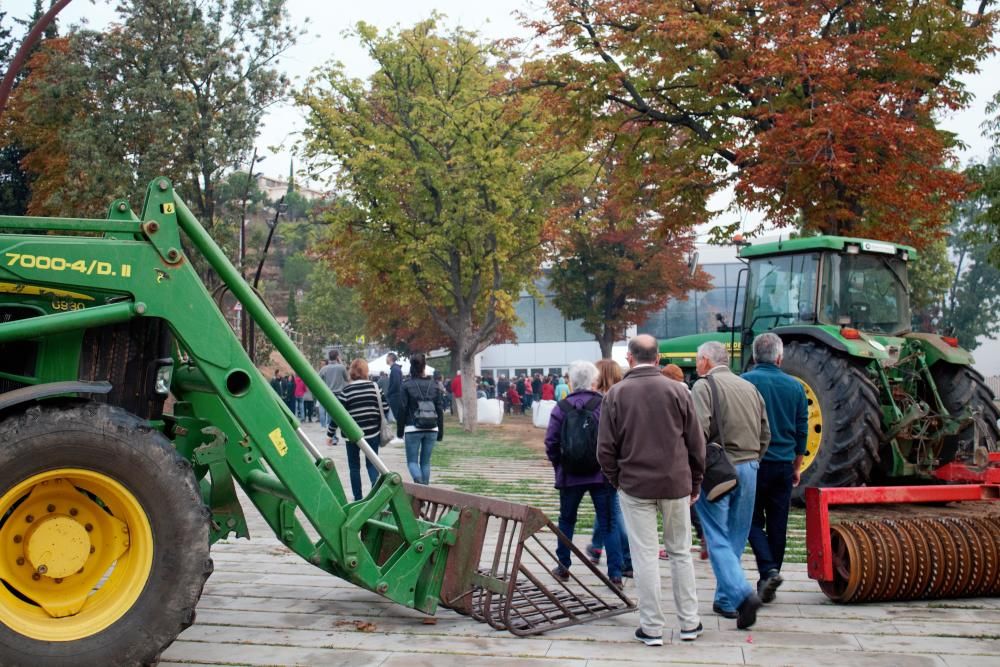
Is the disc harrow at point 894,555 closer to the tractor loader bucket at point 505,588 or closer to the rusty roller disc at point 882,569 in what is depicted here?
the rusty roller disc at point 882,569

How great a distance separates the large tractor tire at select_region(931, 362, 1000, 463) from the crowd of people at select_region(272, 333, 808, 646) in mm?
4007

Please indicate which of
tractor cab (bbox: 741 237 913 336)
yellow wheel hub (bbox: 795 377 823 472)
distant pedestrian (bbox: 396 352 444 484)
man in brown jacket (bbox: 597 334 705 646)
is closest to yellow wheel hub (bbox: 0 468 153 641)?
man in brown jacket (bbox: 597 334 705 646)

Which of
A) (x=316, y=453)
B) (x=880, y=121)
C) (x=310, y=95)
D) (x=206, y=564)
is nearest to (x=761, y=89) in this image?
(x=880, y=121)

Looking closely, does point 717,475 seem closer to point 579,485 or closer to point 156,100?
point 579,485

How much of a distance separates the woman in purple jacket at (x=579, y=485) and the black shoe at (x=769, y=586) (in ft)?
3.74

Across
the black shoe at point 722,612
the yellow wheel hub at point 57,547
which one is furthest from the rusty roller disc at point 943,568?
the yellow wheel hub at point 57,547

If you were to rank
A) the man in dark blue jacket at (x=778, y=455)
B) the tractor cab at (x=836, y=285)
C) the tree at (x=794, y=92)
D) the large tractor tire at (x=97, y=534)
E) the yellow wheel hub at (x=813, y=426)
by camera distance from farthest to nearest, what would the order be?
the tree at (x=794, y=92) → the tractor cab at (x=836, y=285) → the yellow wheel hub at (x=813, y=426) → the man in dark blue jacket at (x=778, y=455) → the large tractor tire at (x=97, y=534)

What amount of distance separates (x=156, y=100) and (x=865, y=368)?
18.6m

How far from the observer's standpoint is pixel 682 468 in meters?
6.62

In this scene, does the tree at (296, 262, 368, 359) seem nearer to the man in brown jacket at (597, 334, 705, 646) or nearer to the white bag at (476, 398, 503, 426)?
the white bag at (476, 398, 503, 426)

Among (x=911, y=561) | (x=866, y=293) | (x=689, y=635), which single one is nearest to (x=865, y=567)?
(x=911, y=561)

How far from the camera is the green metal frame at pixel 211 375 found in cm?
552

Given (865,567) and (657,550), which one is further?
(865,567)

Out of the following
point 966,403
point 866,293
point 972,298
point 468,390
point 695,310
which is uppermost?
point 972,298
